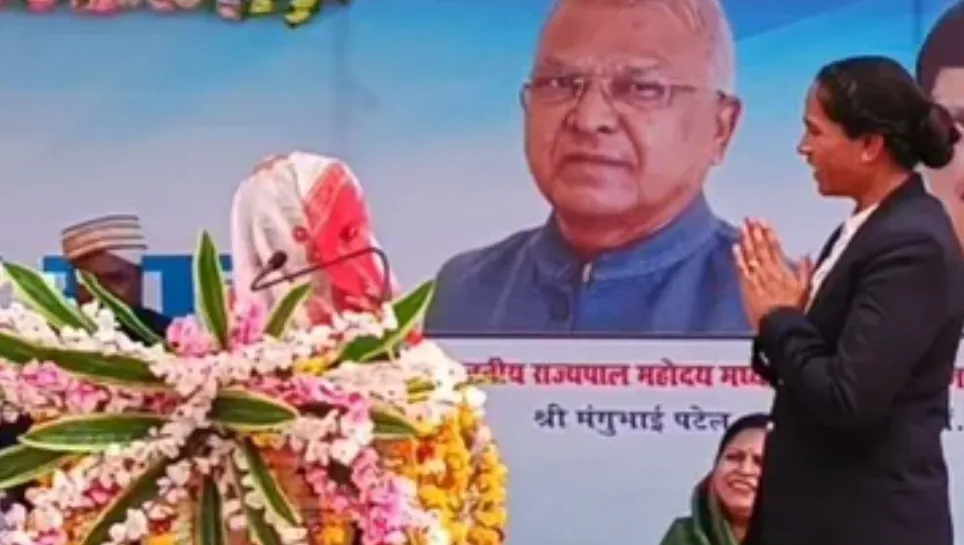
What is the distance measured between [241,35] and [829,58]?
47.7 inches

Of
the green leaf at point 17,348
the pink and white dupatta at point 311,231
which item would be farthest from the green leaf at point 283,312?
the pink and white dupatta at point 311,231

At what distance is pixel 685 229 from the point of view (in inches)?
155

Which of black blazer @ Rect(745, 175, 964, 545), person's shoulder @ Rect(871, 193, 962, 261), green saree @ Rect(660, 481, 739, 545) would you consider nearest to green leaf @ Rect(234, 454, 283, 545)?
black blazer @ Rect(745, 175, 964, 545)

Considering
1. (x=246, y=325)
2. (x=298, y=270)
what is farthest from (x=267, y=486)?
(x=298, y=270)

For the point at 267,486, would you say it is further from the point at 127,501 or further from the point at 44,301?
the point at 44,301

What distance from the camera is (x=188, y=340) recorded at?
185 cm

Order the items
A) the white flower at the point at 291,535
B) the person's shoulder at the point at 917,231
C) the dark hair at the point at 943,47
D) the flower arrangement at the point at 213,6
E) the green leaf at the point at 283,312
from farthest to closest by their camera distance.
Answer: the flower arrangement at the point at 213,6 < the dark hair at the point at 943,47 < the person's shoulder at the point at 917,231 < the green leaf at the point at 283,312 < the white flower at the point at 291,535

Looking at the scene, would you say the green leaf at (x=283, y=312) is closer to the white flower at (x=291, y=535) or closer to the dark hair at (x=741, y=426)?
the white flower at (x=291, y=535)

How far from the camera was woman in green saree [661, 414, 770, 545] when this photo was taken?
3.80 metres

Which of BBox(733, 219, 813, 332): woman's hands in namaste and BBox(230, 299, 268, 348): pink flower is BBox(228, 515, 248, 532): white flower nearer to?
BBox(230, 299, 268, 348): pink flower

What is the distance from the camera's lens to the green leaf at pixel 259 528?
179 centimetres

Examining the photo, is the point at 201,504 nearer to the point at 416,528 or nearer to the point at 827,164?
the point at 416,528

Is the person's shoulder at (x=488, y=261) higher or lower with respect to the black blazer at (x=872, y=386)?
lower

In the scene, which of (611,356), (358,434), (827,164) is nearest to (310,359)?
(358,434)
